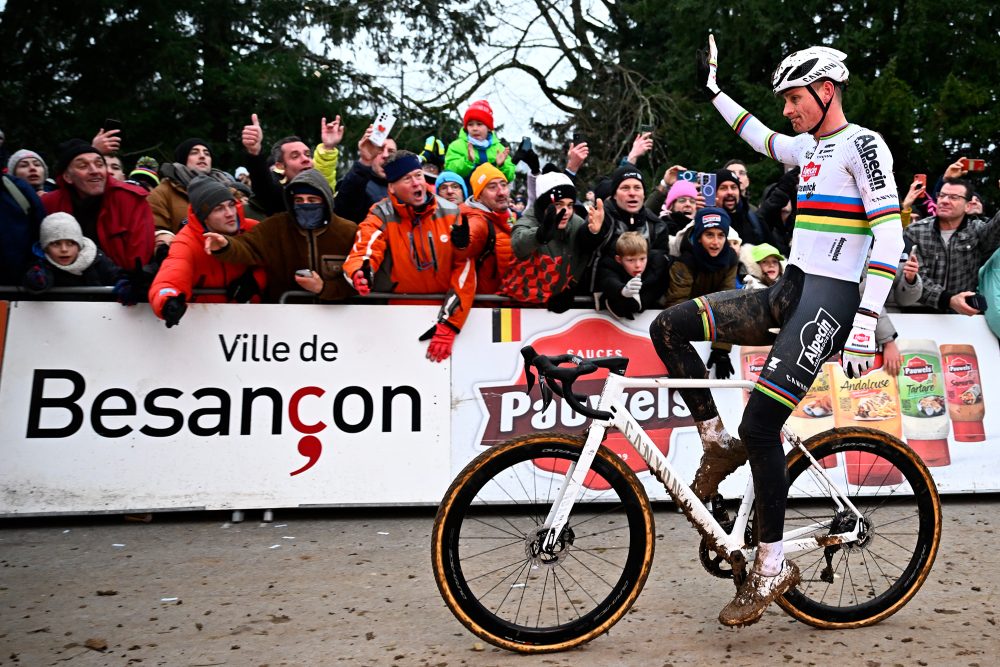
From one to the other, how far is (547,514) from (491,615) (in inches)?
18.5

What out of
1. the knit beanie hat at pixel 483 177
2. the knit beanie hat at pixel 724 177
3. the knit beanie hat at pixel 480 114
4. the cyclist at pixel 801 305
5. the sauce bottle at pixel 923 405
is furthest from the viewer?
the knit beanie hat at pixel 480 114

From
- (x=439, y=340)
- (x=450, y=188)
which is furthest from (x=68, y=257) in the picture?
(x=450, y=188)

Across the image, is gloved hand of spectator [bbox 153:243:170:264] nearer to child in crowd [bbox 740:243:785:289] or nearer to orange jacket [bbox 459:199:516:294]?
orange jacket [bbox 459:199:516:294]

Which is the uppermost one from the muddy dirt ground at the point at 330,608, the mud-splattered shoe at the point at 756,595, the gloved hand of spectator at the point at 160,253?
the gloved hand of spectator at the point at 160,253

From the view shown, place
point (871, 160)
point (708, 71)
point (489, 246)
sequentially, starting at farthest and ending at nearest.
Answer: point (489, 246) < point (708, 71) < point (871, 160)

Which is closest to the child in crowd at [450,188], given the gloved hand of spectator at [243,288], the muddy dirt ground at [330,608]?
the gloved hand of spectator at [243,288]

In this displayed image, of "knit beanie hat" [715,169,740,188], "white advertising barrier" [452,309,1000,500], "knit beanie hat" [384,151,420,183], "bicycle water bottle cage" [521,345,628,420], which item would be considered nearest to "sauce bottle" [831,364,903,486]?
"white advertising barrier" [452,309,1000,500]

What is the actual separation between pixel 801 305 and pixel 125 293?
421cm

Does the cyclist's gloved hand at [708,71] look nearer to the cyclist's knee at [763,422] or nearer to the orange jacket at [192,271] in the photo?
the cyclist's knee at [763,422]

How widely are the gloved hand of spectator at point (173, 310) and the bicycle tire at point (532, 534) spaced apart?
102 inches

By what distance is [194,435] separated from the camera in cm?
571

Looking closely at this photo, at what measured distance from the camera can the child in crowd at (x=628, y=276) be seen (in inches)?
239

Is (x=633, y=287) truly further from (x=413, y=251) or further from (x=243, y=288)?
(x=243, y=288)

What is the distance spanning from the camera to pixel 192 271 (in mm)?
5887
